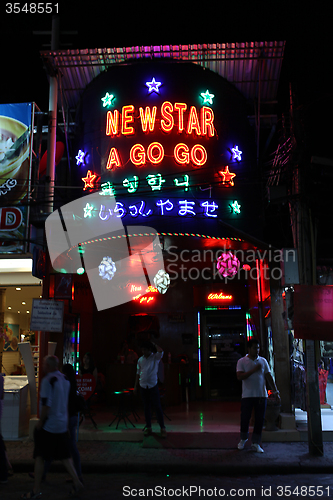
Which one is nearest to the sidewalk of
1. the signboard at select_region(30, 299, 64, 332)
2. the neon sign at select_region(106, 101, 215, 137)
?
the signboard at select_region(30, 299, 64, 332)

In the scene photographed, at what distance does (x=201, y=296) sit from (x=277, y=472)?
9.51 metres

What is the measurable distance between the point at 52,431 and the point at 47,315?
4540 millimetres

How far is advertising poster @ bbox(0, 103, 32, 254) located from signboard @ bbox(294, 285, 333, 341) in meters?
6.95

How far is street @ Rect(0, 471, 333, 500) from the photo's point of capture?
621cm

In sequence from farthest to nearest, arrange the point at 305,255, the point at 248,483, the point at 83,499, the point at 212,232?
the point at 212,232 → the point at 305,255 → the point at 248,483 → the point at 83,499

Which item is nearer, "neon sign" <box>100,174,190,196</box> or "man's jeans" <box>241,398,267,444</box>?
"man's jeans" <box>241,398,267,444</box>

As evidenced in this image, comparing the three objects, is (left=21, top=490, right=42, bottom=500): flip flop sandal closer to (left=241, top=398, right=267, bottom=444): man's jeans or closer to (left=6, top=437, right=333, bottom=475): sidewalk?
(left=6, top=437, right=333, bottom=475): sidewalk

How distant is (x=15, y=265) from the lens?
12492 millimetres

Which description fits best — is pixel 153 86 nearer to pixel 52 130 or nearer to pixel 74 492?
pixel 52 130

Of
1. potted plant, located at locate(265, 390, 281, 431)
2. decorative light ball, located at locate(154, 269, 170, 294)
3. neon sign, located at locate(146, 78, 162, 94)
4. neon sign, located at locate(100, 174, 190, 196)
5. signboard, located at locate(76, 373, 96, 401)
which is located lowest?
potted plant, located at locate(265, 390, 281, 431)

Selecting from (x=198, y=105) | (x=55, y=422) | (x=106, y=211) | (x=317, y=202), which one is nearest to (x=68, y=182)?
(x=106, y=211)

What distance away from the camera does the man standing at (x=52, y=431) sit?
597 cm

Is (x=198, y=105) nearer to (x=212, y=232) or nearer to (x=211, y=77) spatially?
(x=211, y=77)

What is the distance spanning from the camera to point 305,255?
8.96 m
